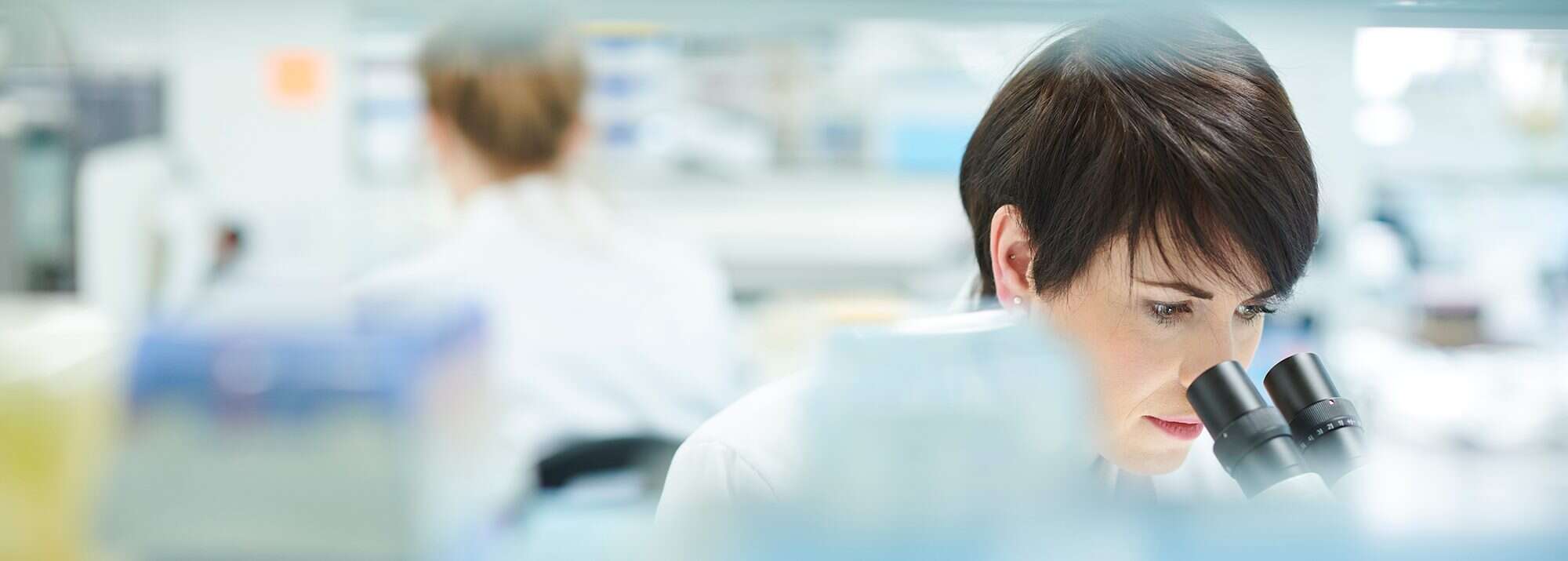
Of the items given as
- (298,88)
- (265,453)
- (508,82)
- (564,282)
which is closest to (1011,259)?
(265,453)

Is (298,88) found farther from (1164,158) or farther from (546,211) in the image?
(1164,158)

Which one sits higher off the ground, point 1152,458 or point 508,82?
point 508,82

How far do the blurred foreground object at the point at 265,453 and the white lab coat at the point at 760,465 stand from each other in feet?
0.48

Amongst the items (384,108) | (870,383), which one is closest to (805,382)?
(870,383)

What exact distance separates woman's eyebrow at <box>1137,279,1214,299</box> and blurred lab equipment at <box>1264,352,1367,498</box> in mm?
53

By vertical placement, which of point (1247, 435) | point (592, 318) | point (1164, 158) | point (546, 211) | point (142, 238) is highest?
point (1164, 158)

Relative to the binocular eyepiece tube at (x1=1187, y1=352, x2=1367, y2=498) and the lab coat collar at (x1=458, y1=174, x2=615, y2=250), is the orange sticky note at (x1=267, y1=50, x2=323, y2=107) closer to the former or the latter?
the lab coat collar at (x1=458, y1=174, x2=615, y2=250)

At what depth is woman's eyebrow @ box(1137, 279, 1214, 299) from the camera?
678 millimetres

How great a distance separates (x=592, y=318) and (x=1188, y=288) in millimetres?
1519

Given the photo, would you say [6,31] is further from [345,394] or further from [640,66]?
[640,66]

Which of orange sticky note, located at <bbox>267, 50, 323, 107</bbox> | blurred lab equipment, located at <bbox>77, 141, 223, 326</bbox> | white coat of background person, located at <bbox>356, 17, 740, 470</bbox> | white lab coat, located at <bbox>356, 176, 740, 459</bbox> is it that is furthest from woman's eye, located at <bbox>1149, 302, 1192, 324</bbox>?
orange sticky note, located at <bbox>267, 50, 323, 107</bbox>

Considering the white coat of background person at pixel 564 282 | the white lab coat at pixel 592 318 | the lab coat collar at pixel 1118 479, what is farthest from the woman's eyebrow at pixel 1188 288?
the white lab coat at pixel 592 318

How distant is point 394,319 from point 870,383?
242mm

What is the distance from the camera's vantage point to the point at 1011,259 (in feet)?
2.59
